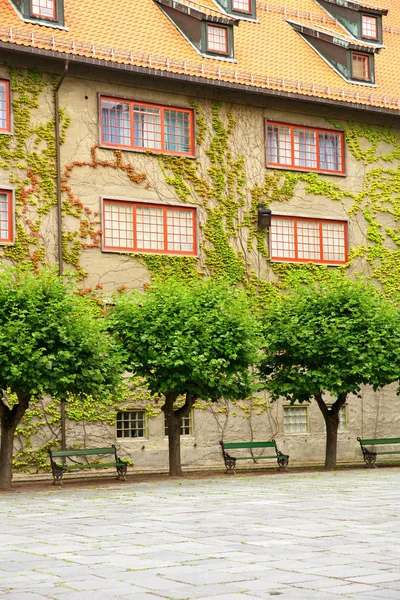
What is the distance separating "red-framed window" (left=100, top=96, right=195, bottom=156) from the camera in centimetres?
2858

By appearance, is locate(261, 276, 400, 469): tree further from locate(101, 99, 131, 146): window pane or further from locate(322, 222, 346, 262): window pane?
locate(101, 99, 131, 146): window pane

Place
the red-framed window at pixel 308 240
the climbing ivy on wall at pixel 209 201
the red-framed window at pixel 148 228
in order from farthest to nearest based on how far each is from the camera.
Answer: the red-framed window at pixel 308 240, the red-framed window at pixel 148 228, the climbing ivy on wall at pixel 209 201

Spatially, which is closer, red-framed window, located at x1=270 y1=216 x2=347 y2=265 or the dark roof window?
the dark roof window

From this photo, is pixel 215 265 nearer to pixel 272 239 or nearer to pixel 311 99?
pixel 272 239

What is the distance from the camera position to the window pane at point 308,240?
31.9 meters

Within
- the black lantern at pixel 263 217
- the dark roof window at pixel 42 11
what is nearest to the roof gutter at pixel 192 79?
the dark roof window at pixel 42 11

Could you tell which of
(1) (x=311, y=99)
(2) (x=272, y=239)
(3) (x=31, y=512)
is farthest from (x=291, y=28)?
(3) (x=31, y=512)

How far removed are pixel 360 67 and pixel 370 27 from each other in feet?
9.23

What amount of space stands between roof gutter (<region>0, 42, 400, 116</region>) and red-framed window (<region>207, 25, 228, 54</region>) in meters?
2.07

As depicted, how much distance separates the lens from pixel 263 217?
30.5 m

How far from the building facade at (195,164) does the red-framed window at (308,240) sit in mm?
46

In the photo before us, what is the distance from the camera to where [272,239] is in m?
31.3

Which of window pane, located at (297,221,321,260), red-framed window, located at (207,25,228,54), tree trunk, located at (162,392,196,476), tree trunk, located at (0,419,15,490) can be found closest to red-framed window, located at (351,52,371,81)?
red-framed window, located at (207,25,228,54)

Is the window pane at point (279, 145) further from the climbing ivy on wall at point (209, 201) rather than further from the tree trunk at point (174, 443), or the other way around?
the tree trunk at point (174, 443)
